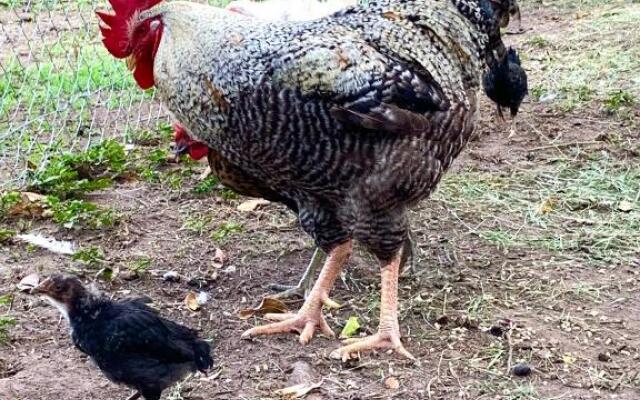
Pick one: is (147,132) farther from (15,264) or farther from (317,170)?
(317,170)

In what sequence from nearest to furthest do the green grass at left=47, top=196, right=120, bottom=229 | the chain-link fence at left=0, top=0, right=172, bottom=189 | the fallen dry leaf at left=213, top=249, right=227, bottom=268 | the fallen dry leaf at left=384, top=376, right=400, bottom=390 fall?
1. the fallen dry leaf at left=384, top=376, right=400, bottom=390
2. the fallen dry leaf at left=213, top=249, right=227, bottom=268
3. the green grass at left=47, top=196, right=120, bottom=229
4. the chain-link fence at left=0, top=0, right=172, bottom=189

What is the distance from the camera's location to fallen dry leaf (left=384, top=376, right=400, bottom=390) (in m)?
3.98

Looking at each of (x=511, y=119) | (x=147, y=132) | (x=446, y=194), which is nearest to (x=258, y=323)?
(x=446, y=194)

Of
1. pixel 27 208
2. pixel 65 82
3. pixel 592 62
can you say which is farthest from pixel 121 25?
pixel 592 62

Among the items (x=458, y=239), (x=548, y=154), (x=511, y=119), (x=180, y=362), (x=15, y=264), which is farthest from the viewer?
(x=511, y=119)

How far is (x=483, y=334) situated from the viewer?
4.38 meters

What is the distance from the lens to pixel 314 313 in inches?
176

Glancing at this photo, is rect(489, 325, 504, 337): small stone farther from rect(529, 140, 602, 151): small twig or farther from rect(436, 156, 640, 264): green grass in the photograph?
rect(529, 140, 602, 151): small twig

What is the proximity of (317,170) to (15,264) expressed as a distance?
6.82 ft

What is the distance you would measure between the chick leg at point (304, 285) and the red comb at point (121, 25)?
4.98 feet

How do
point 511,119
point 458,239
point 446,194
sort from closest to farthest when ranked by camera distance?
1. point 458,239
2. point 446,194
3. point 511,119

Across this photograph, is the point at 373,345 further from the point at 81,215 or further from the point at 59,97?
the point at 59,97

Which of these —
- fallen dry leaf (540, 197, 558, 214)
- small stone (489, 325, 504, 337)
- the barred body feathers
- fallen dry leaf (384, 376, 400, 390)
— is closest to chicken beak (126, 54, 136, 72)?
the barred body feathers

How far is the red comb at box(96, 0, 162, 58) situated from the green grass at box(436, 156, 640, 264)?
250cm
